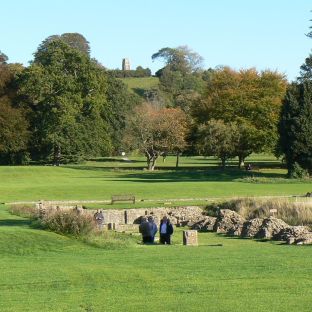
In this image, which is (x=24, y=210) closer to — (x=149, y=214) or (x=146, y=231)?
(x=149, y=214)

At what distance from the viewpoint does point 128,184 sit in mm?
61500

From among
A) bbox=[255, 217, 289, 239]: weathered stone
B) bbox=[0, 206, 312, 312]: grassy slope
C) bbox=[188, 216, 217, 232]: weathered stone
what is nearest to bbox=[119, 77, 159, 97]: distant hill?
bbox=[188, 216, 217, 232]: weathered stone

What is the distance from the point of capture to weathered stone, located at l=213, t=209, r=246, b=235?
33.0 m

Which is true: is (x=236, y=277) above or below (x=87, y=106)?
below

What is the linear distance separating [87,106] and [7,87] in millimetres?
10217

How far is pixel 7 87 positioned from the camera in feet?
303

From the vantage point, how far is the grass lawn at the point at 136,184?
50938 millimetres

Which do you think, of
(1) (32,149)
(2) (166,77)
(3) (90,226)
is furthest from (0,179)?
(2) (166,77)

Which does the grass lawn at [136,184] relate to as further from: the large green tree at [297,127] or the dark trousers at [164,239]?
Answer: the dark trousers at [164,239]

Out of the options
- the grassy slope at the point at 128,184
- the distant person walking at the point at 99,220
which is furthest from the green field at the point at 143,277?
the grassy slope at the point at 128,184

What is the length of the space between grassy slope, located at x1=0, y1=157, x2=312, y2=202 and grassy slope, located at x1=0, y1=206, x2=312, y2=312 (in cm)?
2935

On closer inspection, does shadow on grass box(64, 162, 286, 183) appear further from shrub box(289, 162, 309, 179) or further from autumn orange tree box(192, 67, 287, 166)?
autumn orange tree box(192, 67, 287, 166)

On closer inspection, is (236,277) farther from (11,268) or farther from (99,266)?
(11,268)

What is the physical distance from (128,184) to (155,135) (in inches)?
1023
